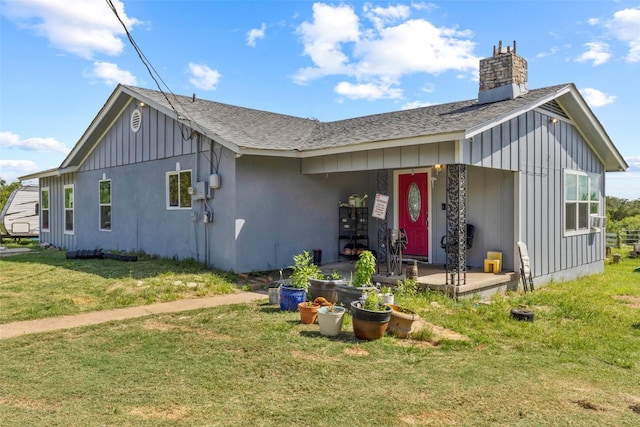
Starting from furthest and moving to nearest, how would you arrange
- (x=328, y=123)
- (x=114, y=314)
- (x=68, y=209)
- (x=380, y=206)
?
(x=68, y=209) → (x=328, y=123) → (x=380, y=206) → (x=114, y=314)

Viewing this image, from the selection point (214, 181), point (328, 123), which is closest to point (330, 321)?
point (214, 181)

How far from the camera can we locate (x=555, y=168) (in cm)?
1015

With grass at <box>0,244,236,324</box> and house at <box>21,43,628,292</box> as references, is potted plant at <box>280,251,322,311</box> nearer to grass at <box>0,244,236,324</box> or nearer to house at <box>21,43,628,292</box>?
grass at <box>0,244,236,324</box>

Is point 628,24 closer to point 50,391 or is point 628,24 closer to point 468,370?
point 468,370

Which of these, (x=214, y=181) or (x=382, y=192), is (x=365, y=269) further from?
(x=214, y=181)

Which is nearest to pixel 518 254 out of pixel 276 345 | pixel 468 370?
pixel 468 370

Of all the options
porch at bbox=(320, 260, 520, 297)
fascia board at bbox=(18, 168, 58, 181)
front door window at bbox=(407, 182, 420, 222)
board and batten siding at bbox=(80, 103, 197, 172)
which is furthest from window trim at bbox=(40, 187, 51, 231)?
front door window at bbox=(407, 182, 420, 222)

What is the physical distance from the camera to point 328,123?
1303cm

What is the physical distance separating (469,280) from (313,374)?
15.5 ft

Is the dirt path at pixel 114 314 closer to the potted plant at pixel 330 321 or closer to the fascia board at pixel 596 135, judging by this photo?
the potted plant at pixel 330 321

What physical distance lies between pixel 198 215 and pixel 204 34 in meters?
4.40

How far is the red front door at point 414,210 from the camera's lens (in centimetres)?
1012

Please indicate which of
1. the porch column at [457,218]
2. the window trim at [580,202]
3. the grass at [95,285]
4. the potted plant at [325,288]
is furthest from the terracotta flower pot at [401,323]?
the window trim at [580,202]

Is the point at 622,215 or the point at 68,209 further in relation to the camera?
the point at 622,215
